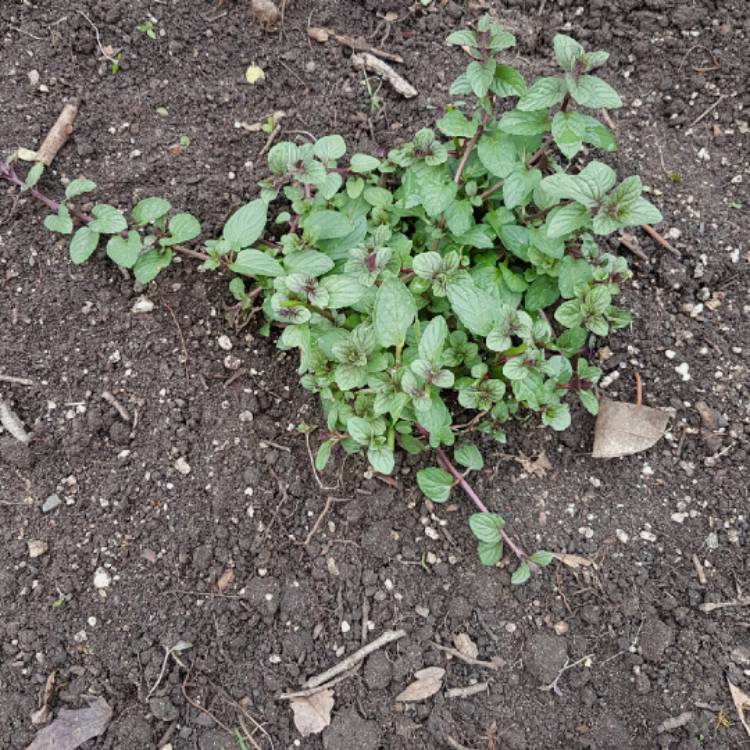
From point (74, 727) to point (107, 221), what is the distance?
164cm

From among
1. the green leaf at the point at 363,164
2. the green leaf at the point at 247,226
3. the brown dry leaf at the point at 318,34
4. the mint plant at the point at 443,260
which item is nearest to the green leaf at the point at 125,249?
the mint plant at the point at 443,260

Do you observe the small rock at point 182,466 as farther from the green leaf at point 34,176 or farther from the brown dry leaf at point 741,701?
the brown dry leaf at point 741,701

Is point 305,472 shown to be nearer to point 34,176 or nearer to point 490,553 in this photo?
point 490,553

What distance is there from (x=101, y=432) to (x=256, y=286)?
2.50 feet

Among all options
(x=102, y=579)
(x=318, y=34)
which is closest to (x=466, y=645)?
(x=102, y=579)

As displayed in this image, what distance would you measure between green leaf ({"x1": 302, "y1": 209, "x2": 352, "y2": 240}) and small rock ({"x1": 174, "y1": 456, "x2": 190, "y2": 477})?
0.91 m

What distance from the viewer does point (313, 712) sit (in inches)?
89.0

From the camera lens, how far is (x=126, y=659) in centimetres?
231

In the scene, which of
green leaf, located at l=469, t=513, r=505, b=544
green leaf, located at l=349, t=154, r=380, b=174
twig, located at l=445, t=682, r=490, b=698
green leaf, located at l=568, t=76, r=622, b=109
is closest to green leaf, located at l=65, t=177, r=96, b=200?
green leaf, located at l=349, t=154, r=380, b=174

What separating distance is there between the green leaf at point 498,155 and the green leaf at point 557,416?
2.53ft

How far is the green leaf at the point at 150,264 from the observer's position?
2.47 m

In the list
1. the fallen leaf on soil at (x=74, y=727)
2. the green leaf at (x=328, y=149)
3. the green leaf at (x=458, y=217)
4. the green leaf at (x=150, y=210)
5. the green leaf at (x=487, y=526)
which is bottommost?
the fallen leaf on soil at (x=74, y=727)

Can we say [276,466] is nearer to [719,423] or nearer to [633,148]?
[719,423]

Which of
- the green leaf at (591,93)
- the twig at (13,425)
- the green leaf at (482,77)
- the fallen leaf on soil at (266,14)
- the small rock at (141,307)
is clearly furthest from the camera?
the fallen leaf on soil at (266,14)
